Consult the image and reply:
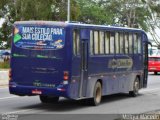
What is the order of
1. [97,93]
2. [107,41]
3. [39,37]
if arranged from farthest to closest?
[107,41]
[97,93]
[39,37]

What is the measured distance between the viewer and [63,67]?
17391mm

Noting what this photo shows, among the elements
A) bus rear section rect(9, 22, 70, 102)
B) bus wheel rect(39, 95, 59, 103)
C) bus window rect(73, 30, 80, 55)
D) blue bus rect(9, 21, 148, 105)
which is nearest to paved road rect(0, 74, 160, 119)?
bus wheel rect(39, 95, 59, 103)

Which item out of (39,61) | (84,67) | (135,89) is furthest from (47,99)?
(135,89)

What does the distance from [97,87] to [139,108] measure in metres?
1.60

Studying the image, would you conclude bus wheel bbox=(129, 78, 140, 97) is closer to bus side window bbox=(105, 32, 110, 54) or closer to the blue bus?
bus side window bbox=(105, 32, 110, 54)

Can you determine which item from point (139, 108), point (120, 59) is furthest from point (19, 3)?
point (139, 108)

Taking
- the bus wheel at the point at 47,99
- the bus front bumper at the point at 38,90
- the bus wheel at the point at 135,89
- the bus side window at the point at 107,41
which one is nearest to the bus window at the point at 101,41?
the bus side window at the point at 107,41

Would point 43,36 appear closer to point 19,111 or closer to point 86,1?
point 19,111

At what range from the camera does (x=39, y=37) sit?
58.3 ft

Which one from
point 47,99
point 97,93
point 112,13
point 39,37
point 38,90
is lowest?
point 47,99

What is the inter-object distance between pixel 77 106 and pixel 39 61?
2.45 meters

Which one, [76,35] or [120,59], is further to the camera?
[120,59]

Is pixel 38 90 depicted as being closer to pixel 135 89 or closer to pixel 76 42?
pixel 76 42

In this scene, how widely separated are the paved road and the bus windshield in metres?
1.93
